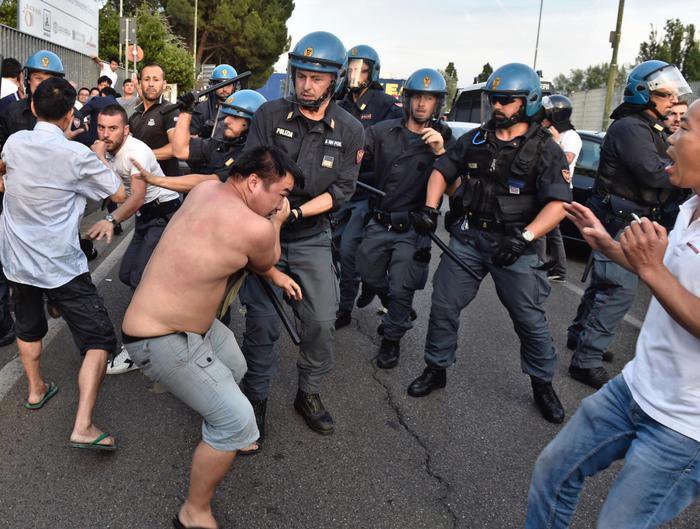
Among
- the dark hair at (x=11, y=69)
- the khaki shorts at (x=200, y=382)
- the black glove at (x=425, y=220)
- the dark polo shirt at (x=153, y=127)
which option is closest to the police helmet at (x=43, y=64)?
the dark polo shirt at (x=153, y=127)

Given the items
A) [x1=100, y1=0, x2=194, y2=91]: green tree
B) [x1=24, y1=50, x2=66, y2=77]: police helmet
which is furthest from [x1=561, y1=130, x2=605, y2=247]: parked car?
[x1=100, y1=0, x2=194, y2=91]: green tree

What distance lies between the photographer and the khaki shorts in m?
2.36

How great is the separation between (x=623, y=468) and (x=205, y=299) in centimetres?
155

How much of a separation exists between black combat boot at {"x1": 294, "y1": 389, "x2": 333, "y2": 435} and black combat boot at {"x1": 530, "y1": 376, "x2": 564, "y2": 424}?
4.25 ft

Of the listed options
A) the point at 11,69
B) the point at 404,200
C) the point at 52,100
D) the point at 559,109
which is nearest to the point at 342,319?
the point at 404,200

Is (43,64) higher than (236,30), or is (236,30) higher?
(236,30)

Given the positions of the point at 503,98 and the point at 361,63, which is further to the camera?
the point at 361,63

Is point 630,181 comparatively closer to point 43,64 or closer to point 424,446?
point 424,446

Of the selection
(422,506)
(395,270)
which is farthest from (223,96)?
(422,506)

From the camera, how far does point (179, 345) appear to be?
7.78ft

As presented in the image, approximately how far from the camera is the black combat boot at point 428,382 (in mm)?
3877

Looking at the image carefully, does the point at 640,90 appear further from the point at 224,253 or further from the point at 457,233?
the point at 224,253

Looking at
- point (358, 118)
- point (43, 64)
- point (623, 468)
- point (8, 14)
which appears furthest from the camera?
point (8, 14)

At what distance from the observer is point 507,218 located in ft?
12.0
